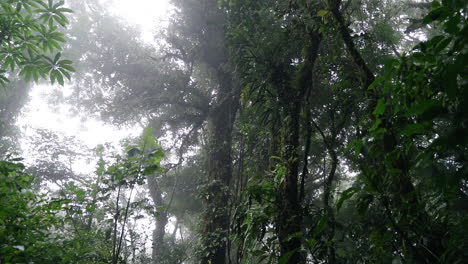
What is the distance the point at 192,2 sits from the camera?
8.95 meters

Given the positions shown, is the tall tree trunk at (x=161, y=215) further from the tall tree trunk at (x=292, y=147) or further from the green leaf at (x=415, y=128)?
the green leaf at (x=415, y=128)

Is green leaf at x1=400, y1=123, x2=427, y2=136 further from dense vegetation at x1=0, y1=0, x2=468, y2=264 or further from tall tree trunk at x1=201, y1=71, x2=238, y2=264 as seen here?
tall tree trunk at x1=201, y1=71, x2=238, y2=264

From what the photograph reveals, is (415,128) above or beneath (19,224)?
beneath

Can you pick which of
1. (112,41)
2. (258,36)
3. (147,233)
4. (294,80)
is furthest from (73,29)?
(294,80)

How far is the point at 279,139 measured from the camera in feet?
9.14

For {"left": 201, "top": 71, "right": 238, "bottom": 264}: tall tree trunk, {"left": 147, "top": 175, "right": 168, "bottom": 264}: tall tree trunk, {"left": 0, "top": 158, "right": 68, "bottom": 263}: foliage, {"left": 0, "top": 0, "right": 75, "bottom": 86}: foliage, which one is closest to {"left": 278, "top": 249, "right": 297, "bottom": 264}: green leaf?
{"left": 0, "top": 158, "right": 68, "bottom": 263}: foliage

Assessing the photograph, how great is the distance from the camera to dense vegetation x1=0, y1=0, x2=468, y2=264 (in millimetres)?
1026

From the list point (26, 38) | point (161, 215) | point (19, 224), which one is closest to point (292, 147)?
point (19, 224)

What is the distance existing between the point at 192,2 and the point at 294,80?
713cm

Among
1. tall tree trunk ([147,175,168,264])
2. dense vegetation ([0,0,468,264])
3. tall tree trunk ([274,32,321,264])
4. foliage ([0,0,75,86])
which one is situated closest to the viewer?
dense vegetation ([0,0,468,264])

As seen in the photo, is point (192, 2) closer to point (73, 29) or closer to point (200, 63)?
point (200, 63)

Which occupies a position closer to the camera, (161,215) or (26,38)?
(26,38)

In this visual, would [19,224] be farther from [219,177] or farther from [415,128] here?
[219,177]

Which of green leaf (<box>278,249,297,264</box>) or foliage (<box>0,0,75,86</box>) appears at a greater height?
foliage (<box>0,0,75,86</box>)
